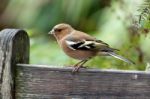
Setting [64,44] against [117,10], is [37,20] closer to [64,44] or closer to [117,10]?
[117,10]

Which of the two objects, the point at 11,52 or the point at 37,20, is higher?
the point at 11,52

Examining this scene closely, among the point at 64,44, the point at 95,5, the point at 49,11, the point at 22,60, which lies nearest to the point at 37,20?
the point at 49,11

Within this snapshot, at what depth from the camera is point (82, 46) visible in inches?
163

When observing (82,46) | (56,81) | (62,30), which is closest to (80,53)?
(82,46)

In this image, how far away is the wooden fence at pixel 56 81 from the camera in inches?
124

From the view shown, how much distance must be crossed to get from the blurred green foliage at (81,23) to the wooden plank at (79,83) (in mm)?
929

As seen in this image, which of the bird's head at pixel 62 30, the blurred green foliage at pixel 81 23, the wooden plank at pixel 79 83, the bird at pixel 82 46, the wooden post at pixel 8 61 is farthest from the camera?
the blurred green foliage at pixel 81 23

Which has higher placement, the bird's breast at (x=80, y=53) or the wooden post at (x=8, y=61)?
the wooden post at (x=8, y=61)

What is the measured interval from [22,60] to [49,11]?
11.3 ft

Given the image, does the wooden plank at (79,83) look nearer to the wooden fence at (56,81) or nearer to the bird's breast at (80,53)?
the wooden fence at (56,81)

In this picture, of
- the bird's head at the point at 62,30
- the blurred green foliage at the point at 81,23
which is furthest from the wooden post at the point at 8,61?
the bird's head at the point at 62,30

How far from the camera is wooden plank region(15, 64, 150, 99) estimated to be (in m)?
3.14

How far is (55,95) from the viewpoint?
3.21 meters

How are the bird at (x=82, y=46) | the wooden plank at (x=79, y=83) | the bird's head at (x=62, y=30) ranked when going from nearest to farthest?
1. the wooden plank at (x=79, y=83)
2. the bird at (x=82, y=46)
3. the bird's head at (x=62, y=30)
